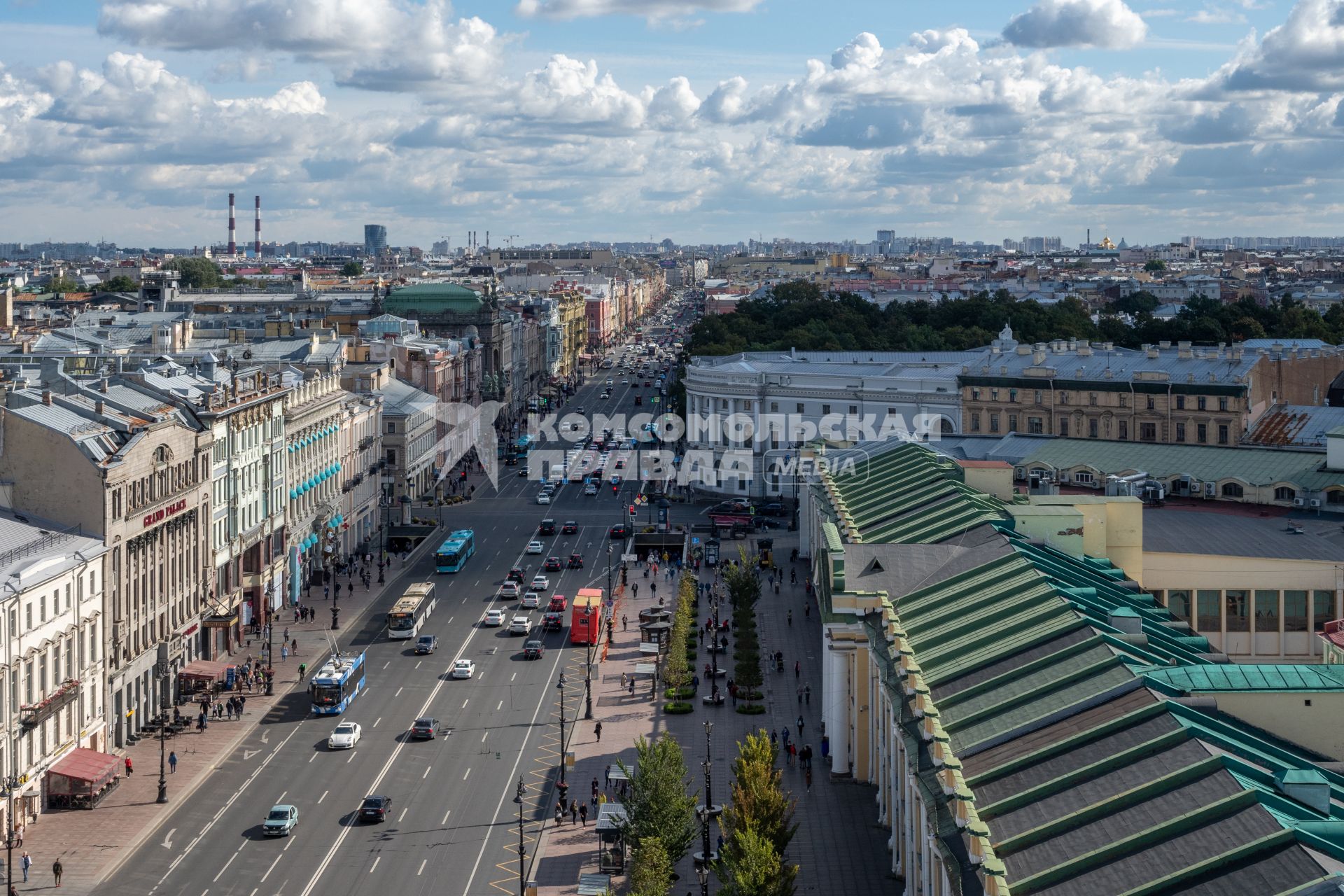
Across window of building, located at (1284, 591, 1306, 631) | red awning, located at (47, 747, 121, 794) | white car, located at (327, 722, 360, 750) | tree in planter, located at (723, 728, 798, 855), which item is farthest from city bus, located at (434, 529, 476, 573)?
window of building, located at (1284, 591, 1306, 631)

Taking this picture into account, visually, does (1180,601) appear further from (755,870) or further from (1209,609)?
(755,870)

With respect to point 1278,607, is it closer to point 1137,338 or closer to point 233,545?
point 233,545

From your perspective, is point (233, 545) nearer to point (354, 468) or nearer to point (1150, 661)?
point (354, 468)

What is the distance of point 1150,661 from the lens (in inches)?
1519

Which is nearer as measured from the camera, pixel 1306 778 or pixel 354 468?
pixel 1306 778

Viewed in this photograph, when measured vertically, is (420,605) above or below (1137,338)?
below

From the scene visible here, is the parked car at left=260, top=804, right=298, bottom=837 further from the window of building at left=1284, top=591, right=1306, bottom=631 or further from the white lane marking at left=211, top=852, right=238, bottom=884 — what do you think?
the window of building at left=1284, top=591, right=1306, bottom=631

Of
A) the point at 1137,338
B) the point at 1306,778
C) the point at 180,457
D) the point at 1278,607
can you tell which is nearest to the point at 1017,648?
the point at 1306,778

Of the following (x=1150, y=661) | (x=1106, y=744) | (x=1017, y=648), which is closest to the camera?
(x=1106, y=744)

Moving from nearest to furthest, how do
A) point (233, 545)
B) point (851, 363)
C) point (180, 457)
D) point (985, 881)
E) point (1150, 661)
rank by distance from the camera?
point (985, 881)
point (1150, 661)
point (180, 457)
point (233, 545)
point (851, 363)

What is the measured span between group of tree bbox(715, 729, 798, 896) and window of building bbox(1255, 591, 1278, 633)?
16.7 metres

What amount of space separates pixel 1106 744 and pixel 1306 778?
4.51 metres

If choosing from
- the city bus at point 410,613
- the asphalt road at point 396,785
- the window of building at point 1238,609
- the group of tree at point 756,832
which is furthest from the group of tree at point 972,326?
the group of tree at point 756,832

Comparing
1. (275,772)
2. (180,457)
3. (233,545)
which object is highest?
(180,457)
